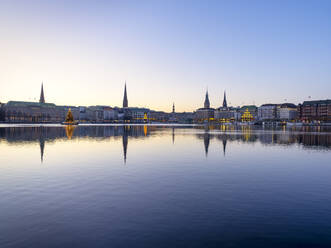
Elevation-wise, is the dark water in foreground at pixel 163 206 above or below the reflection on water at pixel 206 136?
below

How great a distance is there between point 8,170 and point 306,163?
2254 cm

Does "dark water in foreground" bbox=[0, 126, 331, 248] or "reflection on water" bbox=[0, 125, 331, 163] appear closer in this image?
"dark water in foreground" bbox=[0, 126, 331, 248]

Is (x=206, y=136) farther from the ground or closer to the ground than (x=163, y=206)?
farther from the ground

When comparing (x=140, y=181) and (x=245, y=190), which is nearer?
(x=245, y=190)

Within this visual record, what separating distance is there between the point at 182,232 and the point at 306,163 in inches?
711

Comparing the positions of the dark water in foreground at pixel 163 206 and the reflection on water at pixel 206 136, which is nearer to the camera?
the dark water in foreground at pixel 163 206

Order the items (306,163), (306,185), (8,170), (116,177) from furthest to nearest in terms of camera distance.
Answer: (306,163), (8,170), (116,177), (306,185)

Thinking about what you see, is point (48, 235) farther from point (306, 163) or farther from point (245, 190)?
point (306, 163)

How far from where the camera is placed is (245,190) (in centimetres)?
1411

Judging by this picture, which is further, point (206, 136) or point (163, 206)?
point (206, 136)

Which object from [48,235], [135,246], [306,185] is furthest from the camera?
[306,185]

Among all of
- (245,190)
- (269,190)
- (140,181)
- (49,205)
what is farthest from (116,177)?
(269,190)

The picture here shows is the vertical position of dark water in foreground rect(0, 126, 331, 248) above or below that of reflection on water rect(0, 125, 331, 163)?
below

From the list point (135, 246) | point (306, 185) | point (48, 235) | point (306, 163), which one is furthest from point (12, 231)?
point (306, 163)
